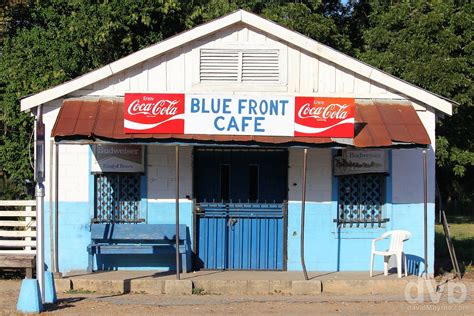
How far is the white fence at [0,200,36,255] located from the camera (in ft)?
43.1

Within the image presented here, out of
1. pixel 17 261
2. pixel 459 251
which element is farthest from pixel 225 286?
pixel 459 251

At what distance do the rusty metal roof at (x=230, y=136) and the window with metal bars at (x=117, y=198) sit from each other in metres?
1.26

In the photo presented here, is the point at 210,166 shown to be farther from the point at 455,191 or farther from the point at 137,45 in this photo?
the point at 455,191

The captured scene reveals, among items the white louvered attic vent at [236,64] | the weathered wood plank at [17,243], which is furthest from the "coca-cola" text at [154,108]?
the weathered wood plank at [17,243]

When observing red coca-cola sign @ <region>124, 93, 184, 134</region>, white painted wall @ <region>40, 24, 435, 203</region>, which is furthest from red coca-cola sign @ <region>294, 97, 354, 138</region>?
red coca-cola sign @ <region>124, 93, 184, 134</region>

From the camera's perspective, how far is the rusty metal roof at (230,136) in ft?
38.9

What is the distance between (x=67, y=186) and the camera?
511 inches

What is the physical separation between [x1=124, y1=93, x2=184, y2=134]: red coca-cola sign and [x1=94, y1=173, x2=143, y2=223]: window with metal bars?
1504 millimetres

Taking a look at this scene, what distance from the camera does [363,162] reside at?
514 inches

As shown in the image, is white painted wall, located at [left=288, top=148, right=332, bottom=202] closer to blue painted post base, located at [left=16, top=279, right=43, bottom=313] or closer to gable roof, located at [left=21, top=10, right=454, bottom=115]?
gable roof, located at [left=21, top=10, right=454, bottom=115]

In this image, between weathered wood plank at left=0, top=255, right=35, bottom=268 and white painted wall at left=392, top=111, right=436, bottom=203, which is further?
white painted wall at left=392, top=111, right=436, bottom=203

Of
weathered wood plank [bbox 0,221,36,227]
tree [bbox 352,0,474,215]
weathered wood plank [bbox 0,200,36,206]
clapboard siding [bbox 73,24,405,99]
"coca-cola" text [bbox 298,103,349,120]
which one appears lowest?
weathered wood plank [bbox 0,221,36,227]

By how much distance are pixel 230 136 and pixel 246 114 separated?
1.48 ft

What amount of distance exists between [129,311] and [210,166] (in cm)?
369
